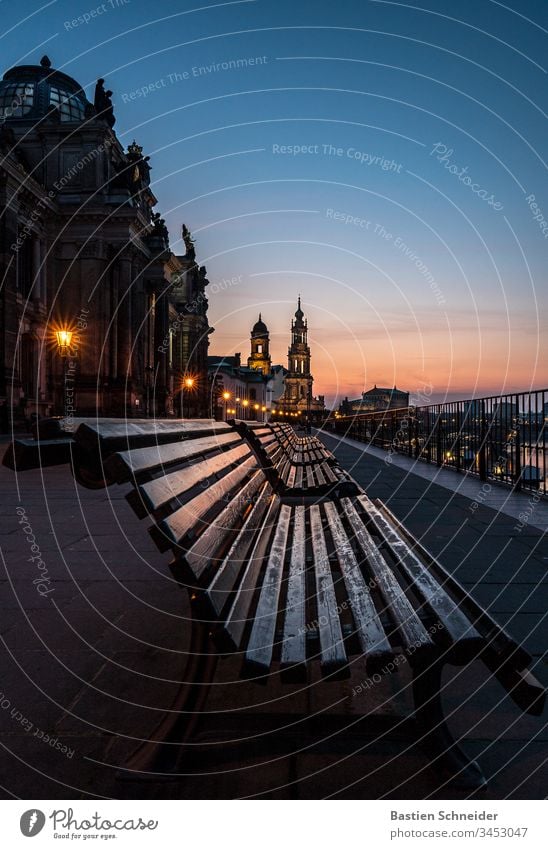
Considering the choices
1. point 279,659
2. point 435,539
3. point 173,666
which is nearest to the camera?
point 279,659

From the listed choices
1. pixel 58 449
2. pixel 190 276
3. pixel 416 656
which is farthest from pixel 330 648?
pixel 190 276

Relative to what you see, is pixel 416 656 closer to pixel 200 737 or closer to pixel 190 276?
pixel 200 737

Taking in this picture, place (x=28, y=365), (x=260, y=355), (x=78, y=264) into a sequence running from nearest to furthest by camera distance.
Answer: (x=28, y=365)
(x=78, y=264)
(x=260, y=355)

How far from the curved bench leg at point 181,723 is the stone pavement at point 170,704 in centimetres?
4

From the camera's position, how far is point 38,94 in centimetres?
4266

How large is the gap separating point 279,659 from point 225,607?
0.25 metres

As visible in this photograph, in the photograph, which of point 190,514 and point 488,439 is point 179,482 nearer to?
point 190,514

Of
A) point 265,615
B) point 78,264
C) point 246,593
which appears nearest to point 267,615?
point 265,615

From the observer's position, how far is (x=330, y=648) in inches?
69.9

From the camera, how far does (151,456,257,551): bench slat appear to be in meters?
1.76

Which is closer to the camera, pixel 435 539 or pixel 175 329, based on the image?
pixel 435 539

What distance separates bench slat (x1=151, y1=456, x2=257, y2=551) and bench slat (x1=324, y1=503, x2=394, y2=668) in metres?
0.64

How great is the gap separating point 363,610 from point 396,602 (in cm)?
16

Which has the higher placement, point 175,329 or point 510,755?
point 175,329
